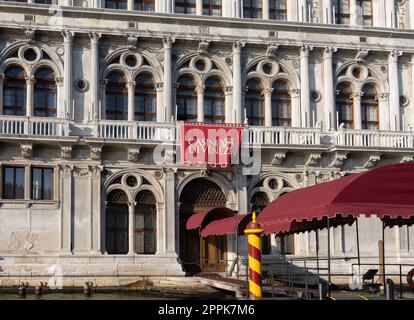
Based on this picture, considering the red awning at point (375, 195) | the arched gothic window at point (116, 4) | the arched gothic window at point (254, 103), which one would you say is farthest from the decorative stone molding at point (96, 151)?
the red awning at point (375, 195)

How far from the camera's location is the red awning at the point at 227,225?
79.3 feet

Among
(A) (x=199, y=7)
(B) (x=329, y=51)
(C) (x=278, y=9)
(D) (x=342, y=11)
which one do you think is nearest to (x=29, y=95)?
(A) (x=199, y=7)

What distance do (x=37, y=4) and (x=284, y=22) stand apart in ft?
31.5

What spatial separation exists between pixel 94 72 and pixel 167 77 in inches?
110

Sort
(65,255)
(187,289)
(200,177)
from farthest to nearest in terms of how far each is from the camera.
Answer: (200,177)
(65,255)
(187,289)

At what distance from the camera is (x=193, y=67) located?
3128cm

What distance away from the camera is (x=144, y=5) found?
31.4 meters

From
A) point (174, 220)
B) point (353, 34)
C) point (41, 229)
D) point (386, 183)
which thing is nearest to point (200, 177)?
point (174, 220)

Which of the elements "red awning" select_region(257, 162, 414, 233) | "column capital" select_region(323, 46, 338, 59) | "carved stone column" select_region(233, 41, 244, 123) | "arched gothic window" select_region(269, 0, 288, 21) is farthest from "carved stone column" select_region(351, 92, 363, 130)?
"red awning" select_region(257, 162, 414, 233)

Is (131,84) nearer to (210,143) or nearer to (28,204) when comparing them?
(210,143)

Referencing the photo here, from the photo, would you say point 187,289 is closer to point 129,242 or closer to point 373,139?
point 129,242

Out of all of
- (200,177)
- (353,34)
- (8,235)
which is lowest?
(8,235)

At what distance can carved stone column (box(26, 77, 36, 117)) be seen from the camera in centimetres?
2950

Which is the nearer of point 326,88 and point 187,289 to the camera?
point 187,289
